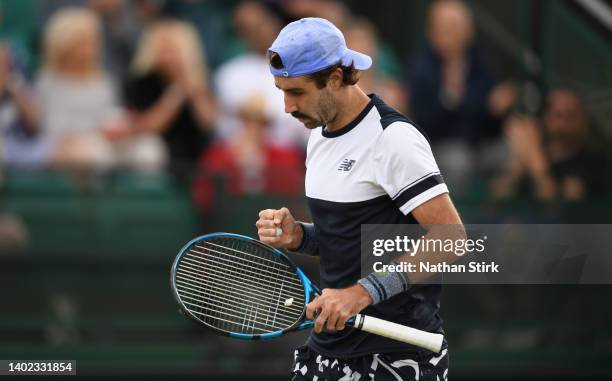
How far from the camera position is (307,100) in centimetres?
423

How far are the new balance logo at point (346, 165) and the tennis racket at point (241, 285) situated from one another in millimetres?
461

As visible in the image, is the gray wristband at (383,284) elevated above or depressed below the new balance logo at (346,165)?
below

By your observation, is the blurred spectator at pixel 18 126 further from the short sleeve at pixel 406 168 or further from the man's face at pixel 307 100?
the short sleeve at pixel 406 168

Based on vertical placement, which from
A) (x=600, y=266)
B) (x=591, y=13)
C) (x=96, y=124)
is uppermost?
(x=591, y=13)

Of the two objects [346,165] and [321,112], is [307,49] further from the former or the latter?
[346,165]

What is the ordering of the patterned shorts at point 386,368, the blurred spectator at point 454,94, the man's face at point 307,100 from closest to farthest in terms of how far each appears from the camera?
1. the man's face at point 307,100
2. the patterned shorts at point 386,368
3. the blurred spectator at point 454,94

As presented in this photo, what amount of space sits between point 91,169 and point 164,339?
1309 millimetres

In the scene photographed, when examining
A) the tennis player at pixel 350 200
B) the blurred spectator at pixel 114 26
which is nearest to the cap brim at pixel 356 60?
the tennis player at pixel 350 200

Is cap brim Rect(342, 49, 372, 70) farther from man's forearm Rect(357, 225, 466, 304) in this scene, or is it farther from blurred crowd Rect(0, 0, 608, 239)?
blurred crowd Rect(0, 0, 608, 239)

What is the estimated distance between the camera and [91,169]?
7969mm

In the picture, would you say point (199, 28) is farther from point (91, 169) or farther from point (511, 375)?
point (511, 375)

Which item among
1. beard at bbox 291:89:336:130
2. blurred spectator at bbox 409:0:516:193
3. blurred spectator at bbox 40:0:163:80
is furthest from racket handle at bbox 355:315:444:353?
blurred spectator at bbox 40:0:163:80

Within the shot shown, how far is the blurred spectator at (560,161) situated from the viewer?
8148 mm

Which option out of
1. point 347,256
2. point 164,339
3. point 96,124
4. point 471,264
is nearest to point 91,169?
point 96,124
